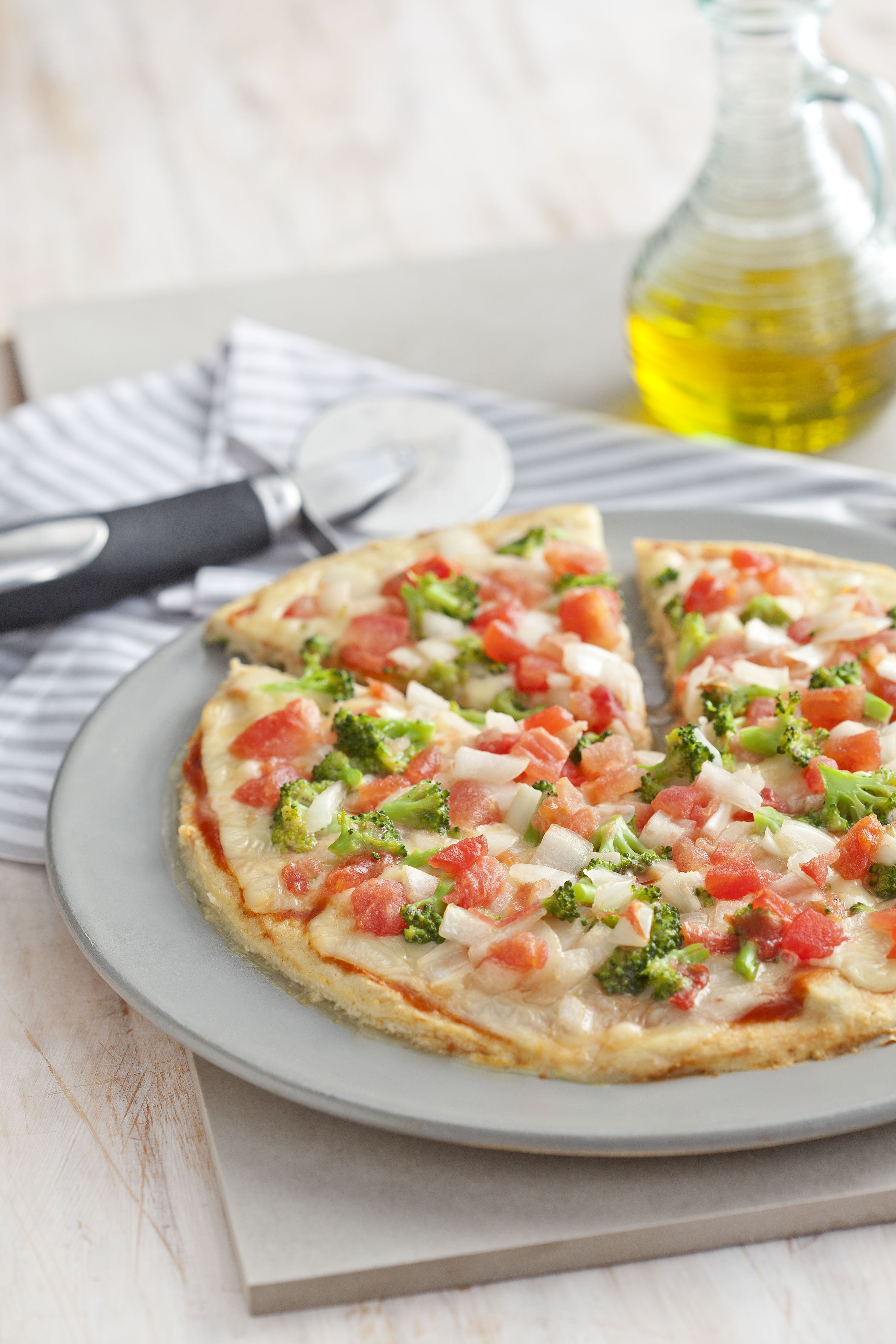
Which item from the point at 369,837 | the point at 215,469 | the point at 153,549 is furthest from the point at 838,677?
the point at 215,469

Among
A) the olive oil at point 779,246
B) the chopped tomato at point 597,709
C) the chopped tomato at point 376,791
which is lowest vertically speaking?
the chopped tomato at point 597,709

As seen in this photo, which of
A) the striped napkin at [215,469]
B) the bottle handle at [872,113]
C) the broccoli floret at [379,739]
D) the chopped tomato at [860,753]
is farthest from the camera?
the bottle handle at [872,113]

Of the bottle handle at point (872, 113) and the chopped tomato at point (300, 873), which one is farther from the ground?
the bottle handle at point (872, 113)

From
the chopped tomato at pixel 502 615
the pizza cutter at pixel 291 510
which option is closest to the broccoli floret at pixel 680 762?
the chopped tomato at pixel 502 615

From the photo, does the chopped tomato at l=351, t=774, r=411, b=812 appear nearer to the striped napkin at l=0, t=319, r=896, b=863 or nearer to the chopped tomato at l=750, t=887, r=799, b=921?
the chopped tomato at l=750, t=887, r=799, b=921

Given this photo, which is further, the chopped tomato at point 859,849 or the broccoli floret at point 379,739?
the broccoli floret at point 379,739

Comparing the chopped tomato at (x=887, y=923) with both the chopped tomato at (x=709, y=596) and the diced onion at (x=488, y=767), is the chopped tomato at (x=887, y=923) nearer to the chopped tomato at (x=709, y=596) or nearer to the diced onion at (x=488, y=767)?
the diced onion at (x=488, y=767)

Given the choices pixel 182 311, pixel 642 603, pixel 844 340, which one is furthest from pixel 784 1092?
pixel 182 311
